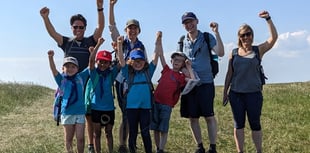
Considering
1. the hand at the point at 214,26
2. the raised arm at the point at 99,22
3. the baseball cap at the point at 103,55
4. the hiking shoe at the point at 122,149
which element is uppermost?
the raised arm at the point at 99,22

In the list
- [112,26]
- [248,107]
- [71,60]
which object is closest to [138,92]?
[71,60]

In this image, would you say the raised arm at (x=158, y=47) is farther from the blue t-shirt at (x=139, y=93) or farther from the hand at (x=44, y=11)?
the hand at (x=44, y=11)

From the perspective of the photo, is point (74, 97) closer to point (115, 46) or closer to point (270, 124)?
point (115, 46)

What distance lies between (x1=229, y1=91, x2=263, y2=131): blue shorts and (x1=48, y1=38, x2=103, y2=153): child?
2402 mm

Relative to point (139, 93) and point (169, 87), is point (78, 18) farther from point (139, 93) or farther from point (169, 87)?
point (169, 87)

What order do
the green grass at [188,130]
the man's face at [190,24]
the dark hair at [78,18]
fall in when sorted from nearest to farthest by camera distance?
the dark hair at [78,18] → the man's face at [190,24] → the green grass at [188,130]

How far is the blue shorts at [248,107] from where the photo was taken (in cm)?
722

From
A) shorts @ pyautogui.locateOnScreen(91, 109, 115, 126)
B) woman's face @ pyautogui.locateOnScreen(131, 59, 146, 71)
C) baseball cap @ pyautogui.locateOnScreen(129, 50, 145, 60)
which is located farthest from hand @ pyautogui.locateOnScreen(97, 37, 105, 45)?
shorts @ pyautogui.locateOnScreen(91, 109, 115, 126)

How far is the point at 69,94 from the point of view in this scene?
23.4 ft

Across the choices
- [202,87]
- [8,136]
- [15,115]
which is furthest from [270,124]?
[15,115]

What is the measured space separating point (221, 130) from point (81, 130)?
4918 mm

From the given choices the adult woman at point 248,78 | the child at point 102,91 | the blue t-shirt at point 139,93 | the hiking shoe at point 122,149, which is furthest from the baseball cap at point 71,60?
the adult woman at point 248,78

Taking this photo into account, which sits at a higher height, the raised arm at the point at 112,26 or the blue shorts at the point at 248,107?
the raised arm at the point at 112,26

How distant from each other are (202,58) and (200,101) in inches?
28.9
